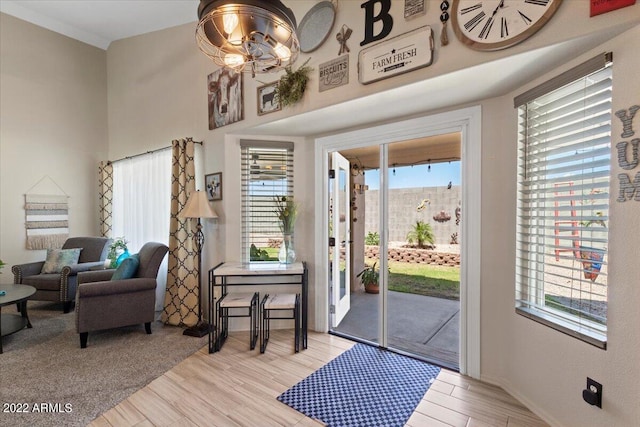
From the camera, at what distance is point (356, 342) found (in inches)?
115

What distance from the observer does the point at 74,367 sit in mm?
2432

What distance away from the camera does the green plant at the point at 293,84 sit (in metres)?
2.50

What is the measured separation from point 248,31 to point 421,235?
7.40 ft

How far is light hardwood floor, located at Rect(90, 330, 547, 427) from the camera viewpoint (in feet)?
6.00

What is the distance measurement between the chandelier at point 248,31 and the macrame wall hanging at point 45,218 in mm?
4594

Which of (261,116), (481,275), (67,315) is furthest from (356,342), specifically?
(67,315)

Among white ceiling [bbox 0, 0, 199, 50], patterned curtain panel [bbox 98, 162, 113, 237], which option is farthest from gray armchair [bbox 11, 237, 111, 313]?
white ceiling [bbox 0, 0, 199, 50]

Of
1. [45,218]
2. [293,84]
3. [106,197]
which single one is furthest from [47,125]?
[293,84]

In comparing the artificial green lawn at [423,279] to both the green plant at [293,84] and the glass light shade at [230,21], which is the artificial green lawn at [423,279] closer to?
the green plant at [293,84]

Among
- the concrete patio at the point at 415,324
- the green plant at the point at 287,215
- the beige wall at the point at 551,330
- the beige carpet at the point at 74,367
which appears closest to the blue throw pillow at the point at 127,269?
the beige carpet at the point at 74,367

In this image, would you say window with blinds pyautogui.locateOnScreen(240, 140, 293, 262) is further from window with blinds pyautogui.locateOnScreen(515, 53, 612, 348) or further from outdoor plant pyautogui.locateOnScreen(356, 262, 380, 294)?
window with blinds pyautogui.locateOnScreen(515, 53, 612, 348)

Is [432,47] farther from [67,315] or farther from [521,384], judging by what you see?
[67,315]

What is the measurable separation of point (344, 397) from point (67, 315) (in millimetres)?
3713

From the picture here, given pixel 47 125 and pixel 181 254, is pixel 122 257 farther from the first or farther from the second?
pixel 47 125
